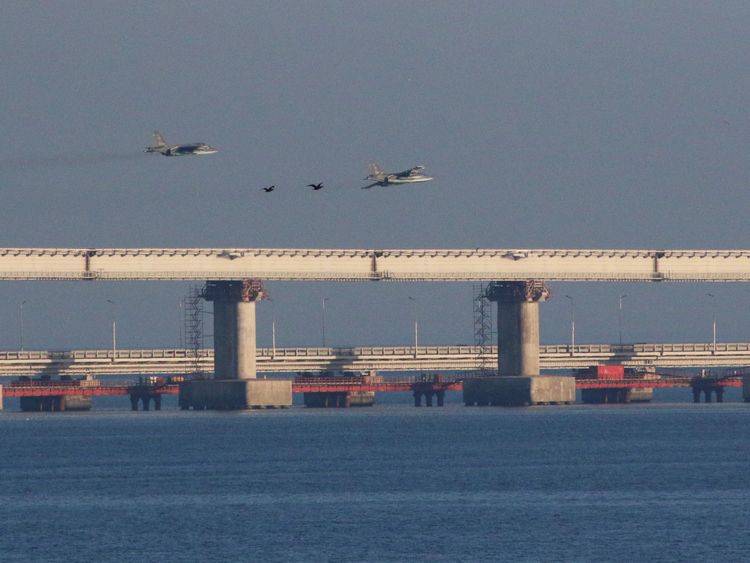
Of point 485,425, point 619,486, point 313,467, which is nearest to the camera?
point 619,486

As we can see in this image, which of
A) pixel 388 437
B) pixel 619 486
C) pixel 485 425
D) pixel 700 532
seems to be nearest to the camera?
pixel 700 532

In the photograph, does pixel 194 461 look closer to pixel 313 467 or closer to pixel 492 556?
pixel 313 467

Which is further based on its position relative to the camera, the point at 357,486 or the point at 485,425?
the point at 485,425

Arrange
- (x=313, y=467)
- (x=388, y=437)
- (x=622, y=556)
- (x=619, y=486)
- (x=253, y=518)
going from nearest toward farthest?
(x=622, y=556)
(x=253, y=518)
(x=619, y=486)
(x=313, y=467)
(x=388, y=437)

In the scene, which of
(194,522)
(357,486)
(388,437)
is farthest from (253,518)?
(388,437)

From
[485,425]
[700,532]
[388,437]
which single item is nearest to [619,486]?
[700,532]

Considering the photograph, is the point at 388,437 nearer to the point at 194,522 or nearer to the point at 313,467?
the point at 313,467
